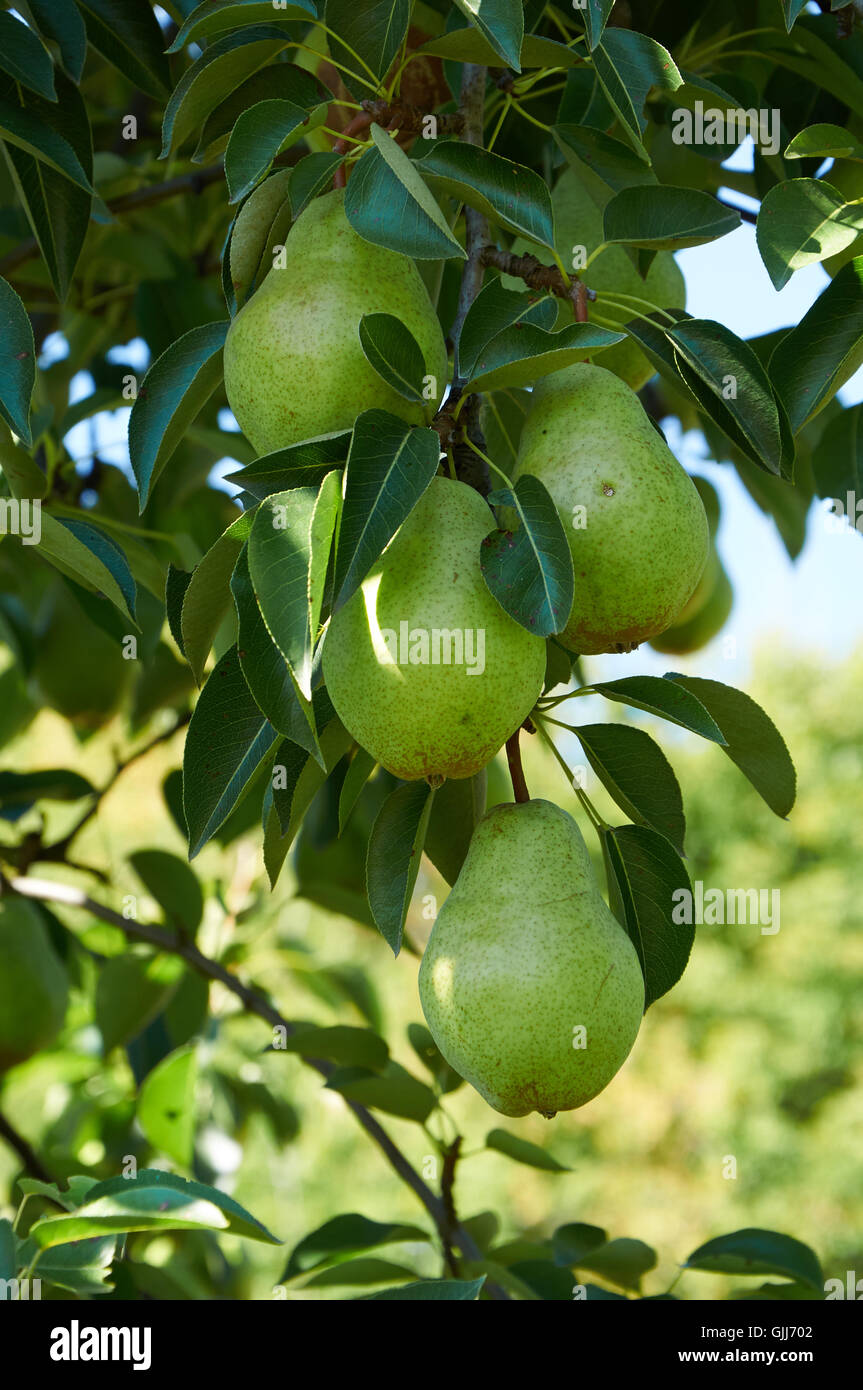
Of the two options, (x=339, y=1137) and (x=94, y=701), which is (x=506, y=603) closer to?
(x=94, y=701)

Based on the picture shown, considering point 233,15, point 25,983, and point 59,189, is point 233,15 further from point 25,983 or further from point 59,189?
point 25,983

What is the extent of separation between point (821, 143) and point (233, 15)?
0.30 m

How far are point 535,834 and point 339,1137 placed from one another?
16.2ft

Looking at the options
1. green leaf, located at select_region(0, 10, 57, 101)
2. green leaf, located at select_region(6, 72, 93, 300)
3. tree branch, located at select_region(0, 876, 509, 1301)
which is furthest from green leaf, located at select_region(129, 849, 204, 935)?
green leaf, located at select_region(0, 10, 57, 101)

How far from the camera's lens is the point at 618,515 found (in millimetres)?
546

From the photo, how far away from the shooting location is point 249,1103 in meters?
1.85

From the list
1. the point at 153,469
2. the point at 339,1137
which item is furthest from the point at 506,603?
the point at 339,1137

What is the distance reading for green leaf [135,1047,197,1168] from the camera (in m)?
1.34

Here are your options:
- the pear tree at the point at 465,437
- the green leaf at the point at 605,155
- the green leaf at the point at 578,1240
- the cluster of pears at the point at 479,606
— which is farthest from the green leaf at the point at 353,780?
the green leaf at the point at 578,1240

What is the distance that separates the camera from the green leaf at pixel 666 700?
56cm
